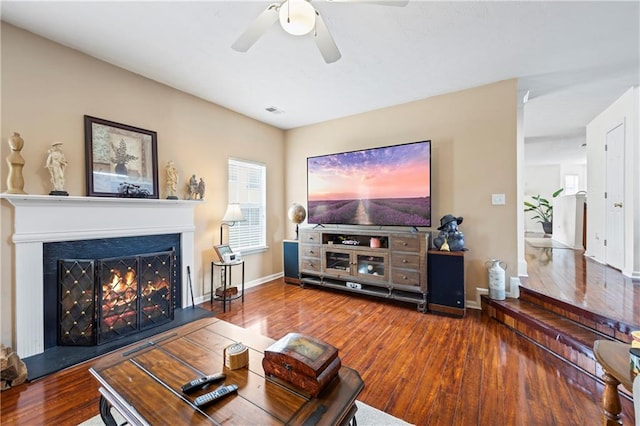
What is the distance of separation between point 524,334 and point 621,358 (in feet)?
5.53

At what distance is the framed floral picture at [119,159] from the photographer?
104 inches

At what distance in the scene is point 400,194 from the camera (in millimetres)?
3676

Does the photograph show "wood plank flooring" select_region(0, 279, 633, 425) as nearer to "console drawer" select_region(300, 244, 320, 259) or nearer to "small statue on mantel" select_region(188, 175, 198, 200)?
"console drawer" select_region(300, 244, 320, 259)

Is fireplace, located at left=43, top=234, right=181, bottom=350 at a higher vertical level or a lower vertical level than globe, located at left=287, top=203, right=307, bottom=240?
lower

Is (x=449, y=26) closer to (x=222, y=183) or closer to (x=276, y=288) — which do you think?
(x=222, y=183)

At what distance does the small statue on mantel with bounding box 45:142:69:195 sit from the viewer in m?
2.33

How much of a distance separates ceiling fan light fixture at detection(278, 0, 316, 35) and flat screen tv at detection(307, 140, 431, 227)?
2.43m

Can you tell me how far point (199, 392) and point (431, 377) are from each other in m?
1.71

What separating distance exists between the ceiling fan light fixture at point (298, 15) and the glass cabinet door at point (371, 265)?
284 cm

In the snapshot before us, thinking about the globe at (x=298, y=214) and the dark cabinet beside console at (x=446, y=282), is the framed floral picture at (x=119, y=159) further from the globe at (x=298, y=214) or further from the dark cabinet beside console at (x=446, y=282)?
the dark cabinet beside console at (x=446, y=282)

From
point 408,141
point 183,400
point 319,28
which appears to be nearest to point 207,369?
point 183,400

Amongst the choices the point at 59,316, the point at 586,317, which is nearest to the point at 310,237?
the point at 59,316

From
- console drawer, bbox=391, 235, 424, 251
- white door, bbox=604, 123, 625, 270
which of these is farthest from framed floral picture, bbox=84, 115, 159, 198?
white door, bbox=604, 123, 625, 270

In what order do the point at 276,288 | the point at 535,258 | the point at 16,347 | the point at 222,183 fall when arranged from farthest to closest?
the point at 535,258 → the point at 276,288 → the point at 222,183 → the point at 16,347
